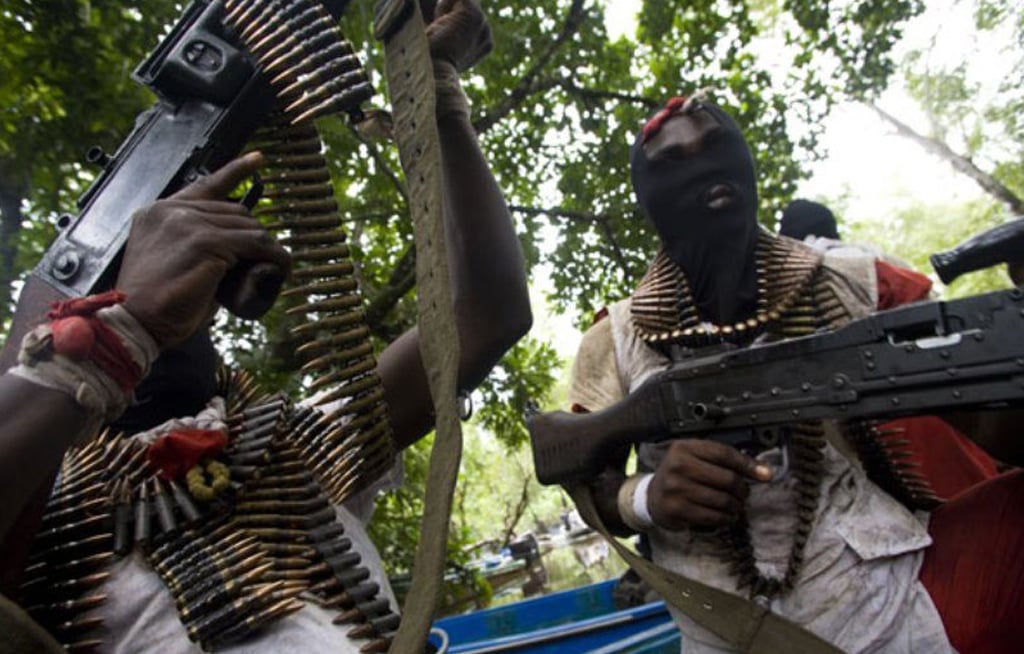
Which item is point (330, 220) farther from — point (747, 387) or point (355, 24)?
point (355, 24)

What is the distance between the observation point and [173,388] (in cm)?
170

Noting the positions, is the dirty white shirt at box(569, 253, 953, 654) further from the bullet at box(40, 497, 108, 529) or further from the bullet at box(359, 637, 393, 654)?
the bullet at box(40, 497, 108, 529)

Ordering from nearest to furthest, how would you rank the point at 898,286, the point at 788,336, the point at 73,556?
the point at 73,556 → the point at 788,336 → the point at 898,286

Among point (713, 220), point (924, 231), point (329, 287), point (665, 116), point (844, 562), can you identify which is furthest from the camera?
point (924, 231)

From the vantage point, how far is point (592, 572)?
1861cm

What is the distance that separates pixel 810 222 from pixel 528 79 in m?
3.36

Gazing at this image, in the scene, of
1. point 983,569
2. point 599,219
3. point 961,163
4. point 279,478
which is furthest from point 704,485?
point 961,163

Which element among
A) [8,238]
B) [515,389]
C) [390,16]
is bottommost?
[515,389]

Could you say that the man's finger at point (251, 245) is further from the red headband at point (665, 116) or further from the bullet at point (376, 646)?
the red headband at point (665, 116)

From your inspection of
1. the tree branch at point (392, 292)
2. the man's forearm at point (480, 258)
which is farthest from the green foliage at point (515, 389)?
the man's forearm at point (480, 258)

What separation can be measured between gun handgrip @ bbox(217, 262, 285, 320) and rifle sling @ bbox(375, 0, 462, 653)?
12.9 inches

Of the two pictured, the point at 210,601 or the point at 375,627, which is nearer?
the point at 210,601

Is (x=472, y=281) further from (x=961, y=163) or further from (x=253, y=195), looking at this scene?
(x=961, y=163)

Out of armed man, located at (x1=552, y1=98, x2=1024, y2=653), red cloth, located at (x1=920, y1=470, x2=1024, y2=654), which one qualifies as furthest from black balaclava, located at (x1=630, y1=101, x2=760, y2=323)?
red cloth, located at (x1=920, y1=470, x2=1024, y2=654)
